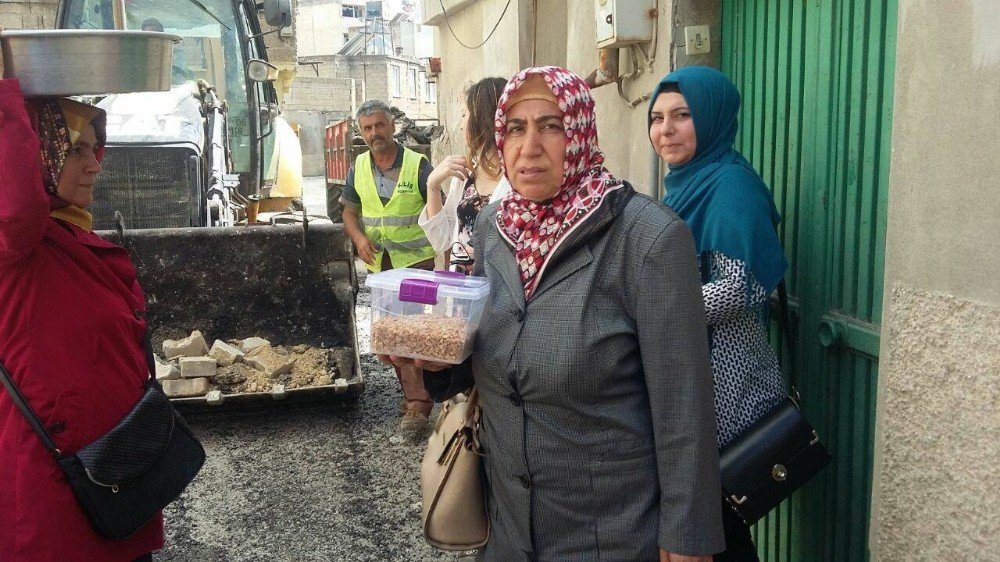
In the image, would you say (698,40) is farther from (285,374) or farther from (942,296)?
(285,374)

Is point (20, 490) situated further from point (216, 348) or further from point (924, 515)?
point (216, 348)

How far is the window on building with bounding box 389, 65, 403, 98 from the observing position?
5209 cm

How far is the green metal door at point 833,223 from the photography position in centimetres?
245

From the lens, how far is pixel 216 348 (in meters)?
5.40

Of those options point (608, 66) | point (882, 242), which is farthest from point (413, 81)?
point (882, 242)

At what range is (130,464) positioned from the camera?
2336 millimetres

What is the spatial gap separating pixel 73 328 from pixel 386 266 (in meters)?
3.18

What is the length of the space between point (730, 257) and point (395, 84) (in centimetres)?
5225

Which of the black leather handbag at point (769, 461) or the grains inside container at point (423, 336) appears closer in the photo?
the grains inside container at point (423, 336)

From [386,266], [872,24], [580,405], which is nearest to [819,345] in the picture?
[872,24]

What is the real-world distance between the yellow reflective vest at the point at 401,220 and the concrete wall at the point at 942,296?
3.54 meters

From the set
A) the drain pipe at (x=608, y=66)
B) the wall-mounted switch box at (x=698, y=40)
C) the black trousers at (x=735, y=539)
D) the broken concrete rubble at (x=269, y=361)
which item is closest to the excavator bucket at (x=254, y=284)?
the broken concrete rubble at (x=269, y=361)

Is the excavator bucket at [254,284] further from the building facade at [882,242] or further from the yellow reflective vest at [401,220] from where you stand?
the building facade at [882,242]

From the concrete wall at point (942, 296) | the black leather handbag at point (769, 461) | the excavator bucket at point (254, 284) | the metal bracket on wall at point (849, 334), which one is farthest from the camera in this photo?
the excavator bucket at point (254, 284)
